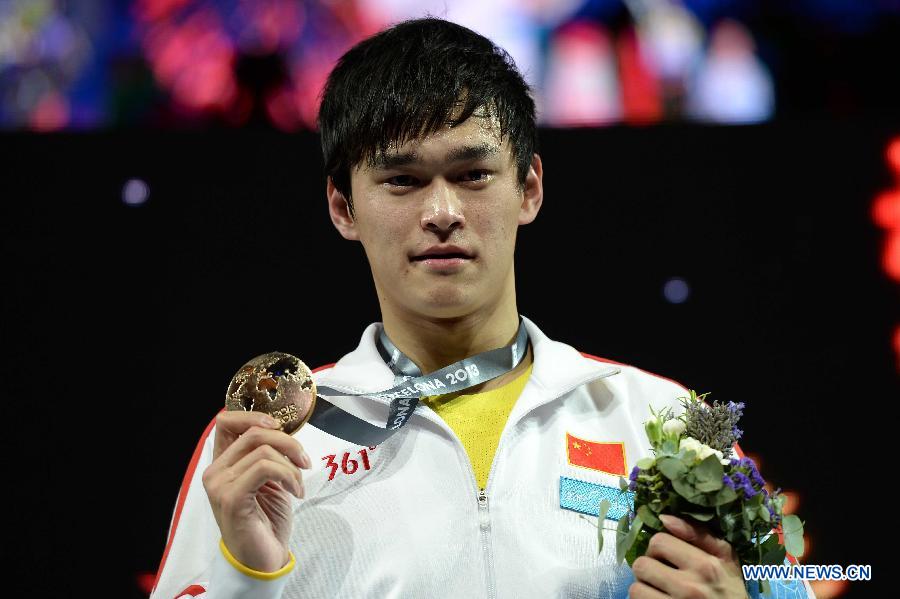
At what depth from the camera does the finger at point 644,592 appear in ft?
6.16

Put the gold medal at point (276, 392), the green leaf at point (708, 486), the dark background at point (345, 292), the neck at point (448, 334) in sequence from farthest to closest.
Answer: the dark background at point (345, 292), the neck at point (448, 334), the gold medal at point (276, 392), the green leaf at point (708, 486)

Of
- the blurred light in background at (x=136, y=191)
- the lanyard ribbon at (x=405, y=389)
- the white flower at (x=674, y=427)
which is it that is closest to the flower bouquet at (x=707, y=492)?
the white flower at (x=674, y=427)

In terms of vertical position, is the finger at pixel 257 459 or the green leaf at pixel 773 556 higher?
the finger at pixel 257 459

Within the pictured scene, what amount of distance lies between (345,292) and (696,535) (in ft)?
6.22

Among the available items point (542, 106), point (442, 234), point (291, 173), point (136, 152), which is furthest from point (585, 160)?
point (136, 152)

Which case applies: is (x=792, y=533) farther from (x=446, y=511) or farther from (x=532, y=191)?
(x=532, y=191)

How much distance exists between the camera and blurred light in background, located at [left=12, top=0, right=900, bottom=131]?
3.58 meters

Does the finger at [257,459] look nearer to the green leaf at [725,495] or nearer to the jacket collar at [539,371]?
the jacket collar at [539,371]

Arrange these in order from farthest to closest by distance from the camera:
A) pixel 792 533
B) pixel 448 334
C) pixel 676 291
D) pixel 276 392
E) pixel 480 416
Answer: pixel 676 291
pixel 448 334
pixel 480 416
pixel 276 392
pixel 792 533

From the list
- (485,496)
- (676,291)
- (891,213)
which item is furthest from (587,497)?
(891,213)

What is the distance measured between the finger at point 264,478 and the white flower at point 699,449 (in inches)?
28.9

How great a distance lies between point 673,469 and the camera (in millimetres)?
1854

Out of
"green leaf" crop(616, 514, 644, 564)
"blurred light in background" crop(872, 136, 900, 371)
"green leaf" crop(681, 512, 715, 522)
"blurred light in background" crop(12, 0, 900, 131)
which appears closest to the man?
"green leaf" crop(616, 514, 644, 564)

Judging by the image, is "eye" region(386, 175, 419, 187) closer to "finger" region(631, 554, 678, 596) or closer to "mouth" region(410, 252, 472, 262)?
A: "mouth" region(410, 252, 472, 262)
